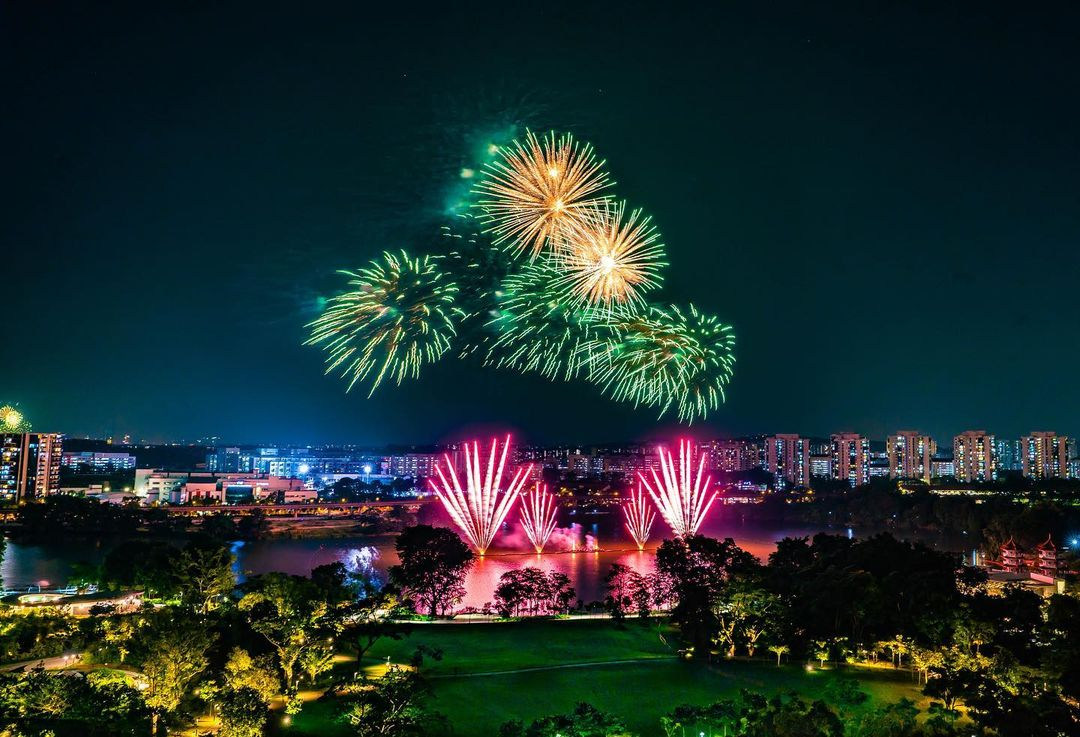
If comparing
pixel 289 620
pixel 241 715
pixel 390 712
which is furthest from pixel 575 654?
pixel 241 715

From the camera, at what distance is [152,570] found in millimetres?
16094

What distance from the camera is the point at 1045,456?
67.9m

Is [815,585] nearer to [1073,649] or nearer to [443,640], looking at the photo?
[1073,649]

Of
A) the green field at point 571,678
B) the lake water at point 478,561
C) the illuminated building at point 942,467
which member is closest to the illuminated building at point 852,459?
the illuminated building at point 942,467

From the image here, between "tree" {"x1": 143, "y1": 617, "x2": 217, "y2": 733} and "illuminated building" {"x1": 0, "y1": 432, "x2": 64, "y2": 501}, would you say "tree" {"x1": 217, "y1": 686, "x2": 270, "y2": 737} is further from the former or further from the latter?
"illuminated building" {"x1": 0, "y1": 432, "x2": 64, "y2": 501}

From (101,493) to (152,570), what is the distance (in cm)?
3783

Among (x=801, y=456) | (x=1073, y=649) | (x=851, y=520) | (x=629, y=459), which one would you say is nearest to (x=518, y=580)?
(x=1073, y=649)

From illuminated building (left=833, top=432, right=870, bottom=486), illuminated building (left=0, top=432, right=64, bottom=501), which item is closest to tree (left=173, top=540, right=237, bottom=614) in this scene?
illuminated building (left=0, top=432, right=64, bottom=501)

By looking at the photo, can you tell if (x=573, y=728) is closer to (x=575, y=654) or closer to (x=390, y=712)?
(x=390, y=712)

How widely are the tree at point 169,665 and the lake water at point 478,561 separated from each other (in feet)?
32.2

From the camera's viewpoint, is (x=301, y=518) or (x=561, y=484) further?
(x=561, y=484)

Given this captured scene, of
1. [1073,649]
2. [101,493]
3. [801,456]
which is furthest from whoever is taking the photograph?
[801,456]

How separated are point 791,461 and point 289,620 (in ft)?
212

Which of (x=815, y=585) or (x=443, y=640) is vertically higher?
(x=815, y=585)
